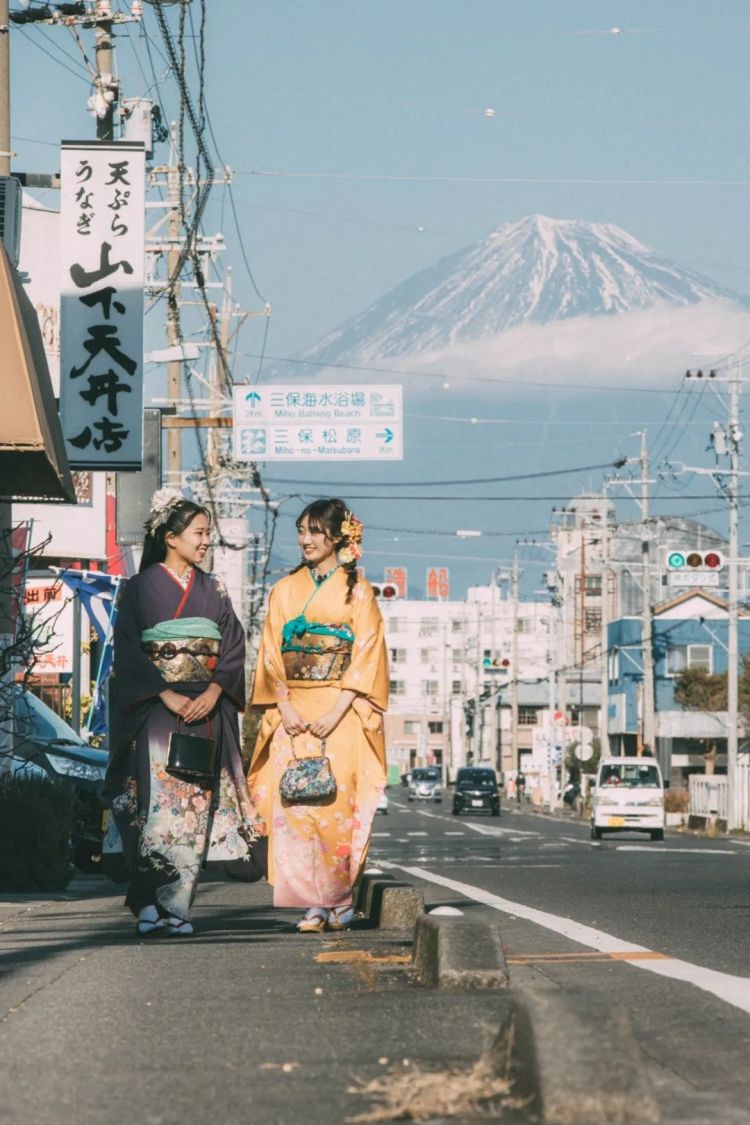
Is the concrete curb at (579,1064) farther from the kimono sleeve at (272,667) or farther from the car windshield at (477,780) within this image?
the car windshield at (477,780)

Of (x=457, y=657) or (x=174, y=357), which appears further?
(x=457, y=657)

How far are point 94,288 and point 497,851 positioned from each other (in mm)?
8756

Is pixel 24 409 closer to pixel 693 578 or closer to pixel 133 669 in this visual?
pixel 133 669

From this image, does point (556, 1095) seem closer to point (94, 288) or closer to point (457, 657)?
point (94, 288)

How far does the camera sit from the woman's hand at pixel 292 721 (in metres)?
8.85

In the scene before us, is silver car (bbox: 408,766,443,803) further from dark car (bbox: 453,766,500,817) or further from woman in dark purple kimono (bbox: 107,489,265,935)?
woman in dark purple kimono (bbox: 107,489,265,935)

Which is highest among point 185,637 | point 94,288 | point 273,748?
point 94,288

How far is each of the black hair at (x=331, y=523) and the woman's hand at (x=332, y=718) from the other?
20.4 inches

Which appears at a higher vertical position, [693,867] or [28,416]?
[28,416]

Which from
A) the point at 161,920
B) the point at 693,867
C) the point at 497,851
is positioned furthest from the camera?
the point at 497,851

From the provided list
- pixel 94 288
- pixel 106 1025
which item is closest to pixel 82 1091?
pixel 106 1025

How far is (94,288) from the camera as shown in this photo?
64.8 feet

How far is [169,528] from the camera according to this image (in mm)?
9102

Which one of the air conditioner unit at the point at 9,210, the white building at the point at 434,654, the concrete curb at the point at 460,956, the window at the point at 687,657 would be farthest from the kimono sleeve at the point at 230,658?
the white building at the point at 434,654
